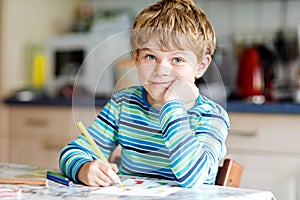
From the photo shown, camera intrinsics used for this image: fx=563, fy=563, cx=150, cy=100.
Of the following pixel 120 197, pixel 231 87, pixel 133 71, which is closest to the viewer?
pixel 120 197

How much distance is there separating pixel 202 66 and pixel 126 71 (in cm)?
123

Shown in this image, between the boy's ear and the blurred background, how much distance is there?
112 cm

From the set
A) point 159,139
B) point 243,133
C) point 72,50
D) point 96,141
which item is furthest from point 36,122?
point 159,139

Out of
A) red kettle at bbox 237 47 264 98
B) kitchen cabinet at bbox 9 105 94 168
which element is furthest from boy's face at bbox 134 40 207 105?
kitchen cabinet at bbox 9 105 94 168

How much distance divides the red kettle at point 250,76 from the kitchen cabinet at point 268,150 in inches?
9.6

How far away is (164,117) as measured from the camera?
1.11 m

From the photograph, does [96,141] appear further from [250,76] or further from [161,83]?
[250,76]

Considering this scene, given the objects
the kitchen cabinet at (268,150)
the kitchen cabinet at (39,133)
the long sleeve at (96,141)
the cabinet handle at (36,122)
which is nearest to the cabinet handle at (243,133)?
the kitchen cabinet at (268,150)

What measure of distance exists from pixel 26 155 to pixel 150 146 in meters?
1.73

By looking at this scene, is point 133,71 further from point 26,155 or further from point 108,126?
point 26,155

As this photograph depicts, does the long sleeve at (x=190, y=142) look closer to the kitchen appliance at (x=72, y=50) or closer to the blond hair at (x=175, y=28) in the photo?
the blond hair at (x=175, y=28)

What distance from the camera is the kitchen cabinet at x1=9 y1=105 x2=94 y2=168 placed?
8.85ft

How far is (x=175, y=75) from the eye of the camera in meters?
1.11

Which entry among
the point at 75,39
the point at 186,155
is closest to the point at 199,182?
the point at 186,155
